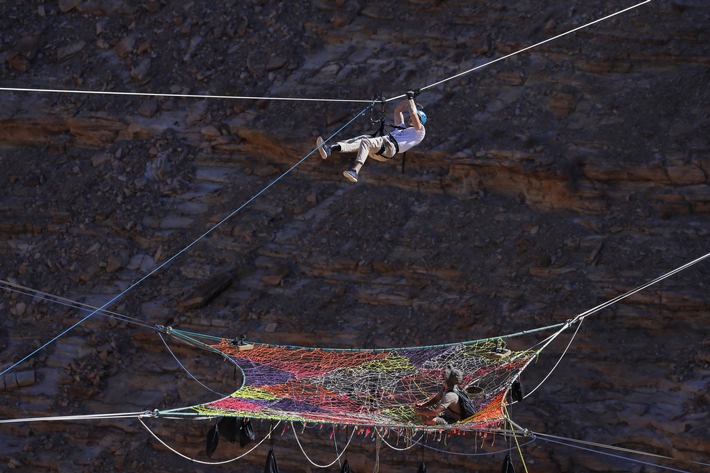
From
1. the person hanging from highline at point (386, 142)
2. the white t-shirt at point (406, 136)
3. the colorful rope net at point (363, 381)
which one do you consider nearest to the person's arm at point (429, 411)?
the colorful rope net at point (363, 381)

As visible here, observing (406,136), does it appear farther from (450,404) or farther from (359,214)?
(359,214)

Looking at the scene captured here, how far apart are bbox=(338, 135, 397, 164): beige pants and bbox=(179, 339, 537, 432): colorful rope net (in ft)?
8.88

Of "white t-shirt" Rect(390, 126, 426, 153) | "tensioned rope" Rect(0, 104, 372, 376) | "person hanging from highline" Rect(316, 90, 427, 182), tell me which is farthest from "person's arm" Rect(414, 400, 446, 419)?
"tensioned rope" Rect(0, 104, 372, 376)

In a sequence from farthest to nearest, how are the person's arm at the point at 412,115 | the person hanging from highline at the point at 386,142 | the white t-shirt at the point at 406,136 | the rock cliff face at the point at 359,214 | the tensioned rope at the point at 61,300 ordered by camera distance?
the tensioned rope at the point at 61,300 < the rock cliff face at the point at 359,214 < the white t-shirt at the point at 406,136 < the person's arm at the point at 412,115 < the person hanging from highline at the point at 386,142

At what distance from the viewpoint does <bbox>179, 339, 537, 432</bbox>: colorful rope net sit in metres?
22.1

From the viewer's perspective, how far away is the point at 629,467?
25828 millimetres

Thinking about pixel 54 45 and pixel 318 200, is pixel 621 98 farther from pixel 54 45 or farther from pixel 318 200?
pixel 54 45

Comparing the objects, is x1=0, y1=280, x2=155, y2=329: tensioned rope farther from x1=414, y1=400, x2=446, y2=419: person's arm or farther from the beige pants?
x1=414, y1=400, x2=446, y2=419: person's arm

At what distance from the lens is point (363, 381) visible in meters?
23.7

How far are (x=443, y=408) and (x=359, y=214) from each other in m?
8.17

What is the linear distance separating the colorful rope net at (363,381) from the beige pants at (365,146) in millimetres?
2707

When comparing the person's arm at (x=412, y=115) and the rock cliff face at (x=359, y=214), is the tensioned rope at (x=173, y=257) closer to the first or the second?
the rock cliff face at (x=359, y=214)

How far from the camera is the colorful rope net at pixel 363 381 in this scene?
22.1 m

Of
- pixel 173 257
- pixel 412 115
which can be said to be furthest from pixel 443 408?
pixel 173 257
